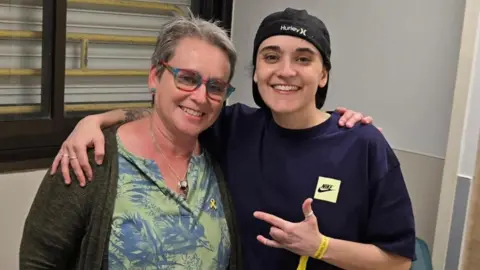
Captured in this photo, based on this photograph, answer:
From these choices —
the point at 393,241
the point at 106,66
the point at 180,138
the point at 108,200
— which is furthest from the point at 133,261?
the point at 106,66

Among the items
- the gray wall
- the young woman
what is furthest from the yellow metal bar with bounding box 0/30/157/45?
the young woman

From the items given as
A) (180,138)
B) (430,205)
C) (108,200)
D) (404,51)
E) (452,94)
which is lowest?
(430,205)

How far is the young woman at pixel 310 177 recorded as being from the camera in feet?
4.70

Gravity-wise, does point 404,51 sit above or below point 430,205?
above

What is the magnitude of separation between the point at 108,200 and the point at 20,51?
1326 mm

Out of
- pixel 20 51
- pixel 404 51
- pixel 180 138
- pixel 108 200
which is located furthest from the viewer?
pixel 20 51

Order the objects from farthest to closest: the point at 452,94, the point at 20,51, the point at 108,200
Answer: the point at 20,51, the point at 452,94, the point at 108,200

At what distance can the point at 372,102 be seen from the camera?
235 cm

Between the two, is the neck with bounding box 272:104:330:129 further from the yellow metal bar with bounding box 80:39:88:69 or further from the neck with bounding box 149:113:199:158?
the yellow metal bar with bounding box 80:39:88:69

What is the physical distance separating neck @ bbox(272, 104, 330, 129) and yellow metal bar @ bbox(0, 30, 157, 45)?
1.18 metres

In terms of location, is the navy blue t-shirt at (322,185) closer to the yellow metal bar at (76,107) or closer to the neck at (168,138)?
the neck at (168,138)

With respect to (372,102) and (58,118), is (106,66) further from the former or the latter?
(372,102)

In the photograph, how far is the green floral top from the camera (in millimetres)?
1381

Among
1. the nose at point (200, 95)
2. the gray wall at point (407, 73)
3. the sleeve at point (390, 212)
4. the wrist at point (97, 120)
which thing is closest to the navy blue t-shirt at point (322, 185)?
the sleeve at point (390, 212)
